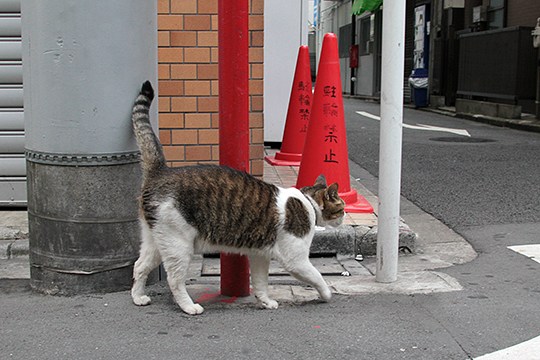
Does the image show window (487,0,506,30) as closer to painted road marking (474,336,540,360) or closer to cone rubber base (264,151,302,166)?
cone rubber base (264,151,302,166)

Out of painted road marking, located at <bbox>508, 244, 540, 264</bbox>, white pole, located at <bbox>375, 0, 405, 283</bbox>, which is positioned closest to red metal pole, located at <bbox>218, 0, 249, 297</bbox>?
white pole, located at <bbox>375, 0, 405, 283</bbox>

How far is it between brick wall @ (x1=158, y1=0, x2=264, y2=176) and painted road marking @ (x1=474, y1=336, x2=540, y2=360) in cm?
307

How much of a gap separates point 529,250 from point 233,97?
2819 mm

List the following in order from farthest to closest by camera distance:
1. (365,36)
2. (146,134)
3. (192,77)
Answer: (365,36), (192,77), (146,134)

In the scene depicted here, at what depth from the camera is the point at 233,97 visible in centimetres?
396

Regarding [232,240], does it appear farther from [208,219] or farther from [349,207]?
[349,207]

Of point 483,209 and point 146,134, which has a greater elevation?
point 146,134

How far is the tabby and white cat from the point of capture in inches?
148

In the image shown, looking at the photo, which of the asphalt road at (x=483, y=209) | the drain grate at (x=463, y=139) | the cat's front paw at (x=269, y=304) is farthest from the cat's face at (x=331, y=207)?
the drain grate at (x=463, y=139)

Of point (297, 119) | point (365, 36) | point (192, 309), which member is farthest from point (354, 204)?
point (365, 36)

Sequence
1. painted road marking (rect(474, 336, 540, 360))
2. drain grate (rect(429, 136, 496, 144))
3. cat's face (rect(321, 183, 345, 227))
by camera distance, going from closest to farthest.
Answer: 1. painted road marking (rect(474, 336, 540, 360))
2. cat's face (rect(321, 183, 345, 227))
3. drain grate (rect(429, 136, 496, 144))

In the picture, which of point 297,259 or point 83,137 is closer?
point 297,259

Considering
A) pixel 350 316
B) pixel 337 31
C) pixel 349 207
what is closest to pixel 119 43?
pixel 350 316

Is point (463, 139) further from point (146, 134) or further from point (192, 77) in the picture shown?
point (146, 134)
